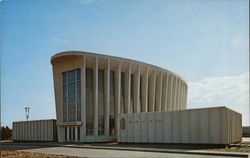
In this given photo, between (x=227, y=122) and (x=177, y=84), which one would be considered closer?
(x=227, y=122)

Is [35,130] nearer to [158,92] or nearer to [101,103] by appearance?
[101,103]

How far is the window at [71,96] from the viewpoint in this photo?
1757 inches

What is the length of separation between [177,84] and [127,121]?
89.5 feet

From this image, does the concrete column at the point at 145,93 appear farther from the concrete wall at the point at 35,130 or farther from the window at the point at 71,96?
the concrete wall at the point at 35,130

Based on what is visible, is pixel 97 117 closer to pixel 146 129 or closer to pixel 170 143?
pixel 146 129

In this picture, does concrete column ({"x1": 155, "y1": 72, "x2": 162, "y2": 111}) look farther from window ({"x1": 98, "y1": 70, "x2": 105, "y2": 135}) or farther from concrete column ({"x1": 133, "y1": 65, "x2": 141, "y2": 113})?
window ({"x1": 98, "y1": 70, "x2": 105, "y2": 135})

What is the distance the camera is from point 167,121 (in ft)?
112

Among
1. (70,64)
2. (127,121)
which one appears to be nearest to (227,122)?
(127,121)

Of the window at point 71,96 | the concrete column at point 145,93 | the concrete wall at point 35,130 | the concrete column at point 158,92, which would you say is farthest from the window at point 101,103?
the concrete column at point 158,92

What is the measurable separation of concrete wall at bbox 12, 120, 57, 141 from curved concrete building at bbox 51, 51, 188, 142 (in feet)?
14.8

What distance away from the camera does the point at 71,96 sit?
46.0 meters

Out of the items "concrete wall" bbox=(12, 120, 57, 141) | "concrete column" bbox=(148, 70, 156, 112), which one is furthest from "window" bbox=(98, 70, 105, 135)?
"concrete column" bbox=(148, 70, 156, 112)

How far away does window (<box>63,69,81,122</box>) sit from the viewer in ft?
146

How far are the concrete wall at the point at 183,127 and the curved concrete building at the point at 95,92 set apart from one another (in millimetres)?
5986
